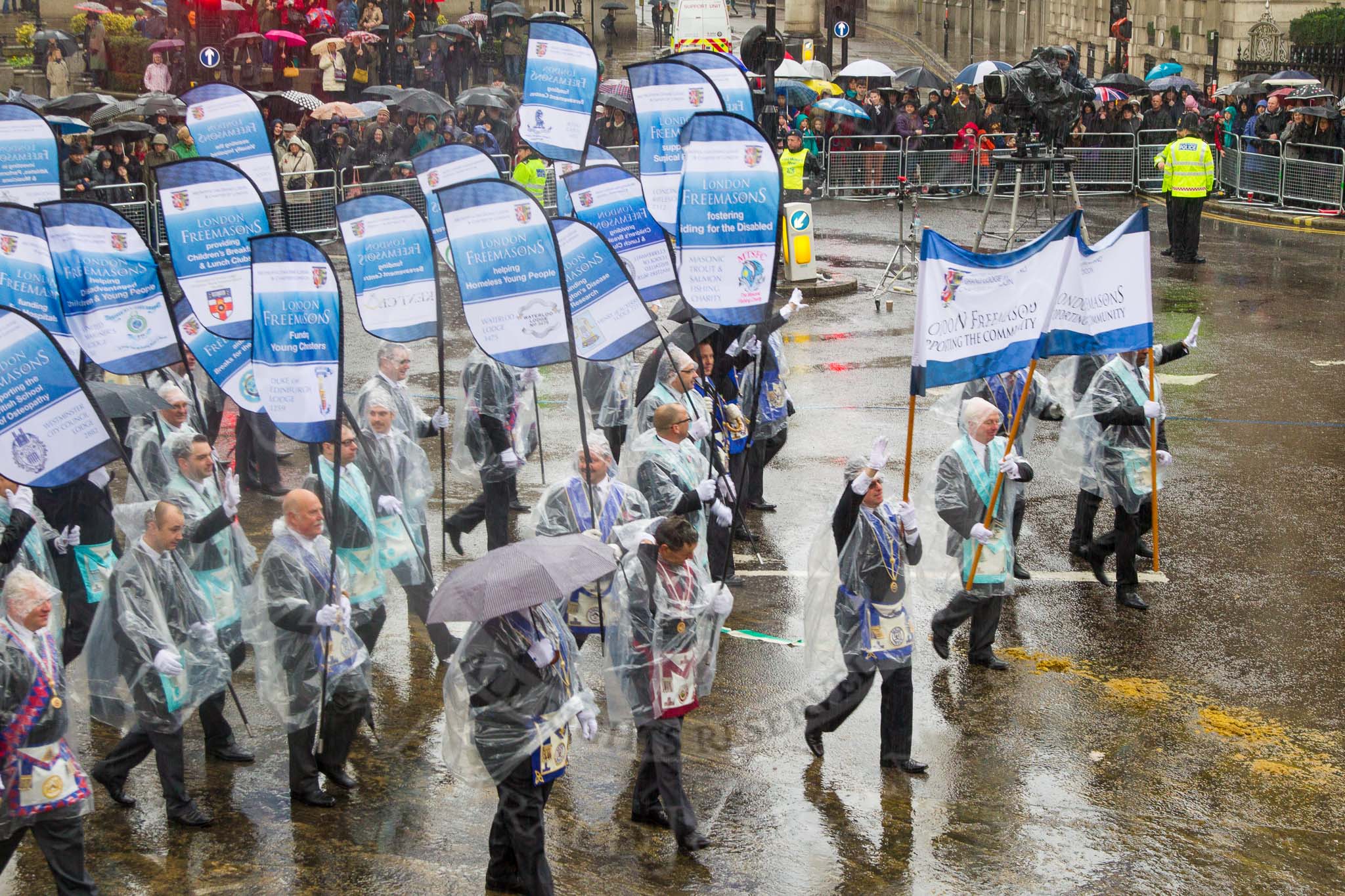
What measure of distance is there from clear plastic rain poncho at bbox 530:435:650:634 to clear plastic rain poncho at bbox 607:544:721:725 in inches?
32.5

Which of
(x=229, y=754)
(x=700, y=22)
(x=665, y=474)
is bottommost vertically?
(x=229, y=754)

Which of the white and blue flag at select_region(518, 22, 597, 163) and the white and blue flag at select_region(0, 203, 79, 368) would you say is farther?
the white and blue flag at select_region(518, 22, 597, 163)

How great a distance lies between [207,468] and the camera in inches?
331

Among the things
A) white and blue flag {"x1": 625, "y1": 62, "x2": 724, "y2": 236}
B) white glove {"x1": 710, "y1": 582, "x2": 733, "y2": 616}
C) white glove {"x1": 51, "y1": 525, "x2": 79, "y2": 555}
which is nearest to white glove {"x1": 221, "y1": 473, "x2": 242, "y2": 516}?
white glove {"x1": 51, "y1": 525, "x2": 79, "y2": 555}

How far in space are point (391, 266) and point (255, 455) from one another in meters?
→ 3.33

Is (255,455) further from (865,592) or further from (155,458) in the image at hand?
(865,592)

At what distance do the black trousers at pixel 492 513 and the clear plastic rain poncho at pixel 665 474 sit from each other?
173 centimetres

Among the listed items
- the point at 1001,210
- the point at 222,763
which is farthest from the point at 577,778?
the point at 1001,210

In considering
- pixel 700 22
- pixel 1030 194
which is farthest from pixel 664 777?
pixel 1030 194

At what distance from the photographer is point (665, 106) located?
11.8 metres

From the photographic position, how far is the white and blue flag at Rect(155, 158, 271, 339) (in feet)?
32.6

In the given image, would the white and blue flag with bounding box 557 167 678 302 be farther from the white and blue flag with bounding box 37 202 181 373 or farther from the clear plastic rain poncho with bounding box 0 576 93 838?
the clear plastic rain poncho with bounding box 0 576 93 838

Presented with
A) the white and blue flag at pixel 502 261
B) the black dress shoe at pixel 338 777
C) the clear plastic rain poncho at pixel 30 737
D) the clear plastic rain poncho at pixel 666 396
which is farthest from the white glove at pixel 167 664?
the clear plastic rain poncho at pixel 666 396

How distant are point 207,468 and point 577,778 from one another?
8.68ft
